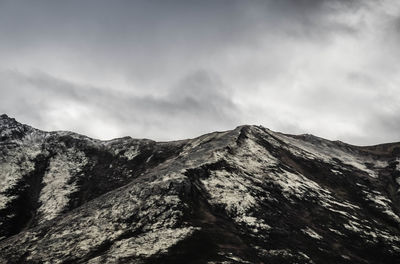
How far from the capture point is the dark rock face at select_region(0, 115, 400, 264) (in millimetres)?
36469

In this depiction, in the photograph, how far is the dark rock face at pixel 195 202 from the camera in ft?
120

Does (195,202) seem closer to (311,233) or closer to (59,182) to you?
(311,233)

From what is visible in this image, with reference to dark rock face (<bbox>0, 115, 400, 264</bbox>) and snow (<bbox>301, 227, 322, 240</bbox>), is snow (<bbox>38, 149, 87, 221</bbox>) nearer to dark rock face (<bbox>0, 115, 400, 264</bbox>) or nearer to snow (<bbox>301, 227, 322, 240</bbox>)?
dark rock face (<bbox>0, 115, 400, 264</bbox>)

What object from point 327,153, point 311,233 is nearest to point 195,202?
point 311,233

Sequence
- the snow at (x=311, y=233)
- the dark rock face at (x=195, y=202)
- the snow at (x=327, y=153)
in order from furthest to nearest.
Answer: the snow at (x=327, y=153) → the snow at (x=311, y=233) → the dark rock face at (x=195, y=202)

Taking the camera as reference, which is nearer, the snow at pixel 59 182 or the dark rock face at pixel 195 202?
the dark rock face at pixel 195 202

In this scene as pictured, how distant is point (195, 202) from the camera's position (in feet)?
142

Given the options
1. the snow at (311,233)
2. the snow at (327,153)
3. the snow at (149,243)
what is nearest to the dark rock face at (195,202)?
the snow at (149,243)

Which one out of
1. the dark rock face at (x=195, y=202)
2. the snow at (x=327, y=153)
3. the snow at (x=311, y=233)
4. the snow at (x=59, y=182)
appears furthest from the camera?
the snow at (x=327, y=153)

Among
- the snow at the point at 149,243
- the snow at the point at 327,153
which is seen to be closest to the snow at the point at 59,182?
the snow at the point at 149,243

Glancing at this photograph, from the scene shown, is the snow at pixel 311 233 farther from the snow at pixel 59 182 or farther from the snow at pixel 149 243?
the snow at pixel 59 182

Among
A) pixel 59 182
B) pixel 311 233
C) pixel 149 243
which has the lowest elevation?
pixel 149 243

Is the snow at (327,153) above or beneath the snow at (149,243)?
above

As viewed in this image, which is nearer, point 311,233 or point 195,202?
point 311,233
